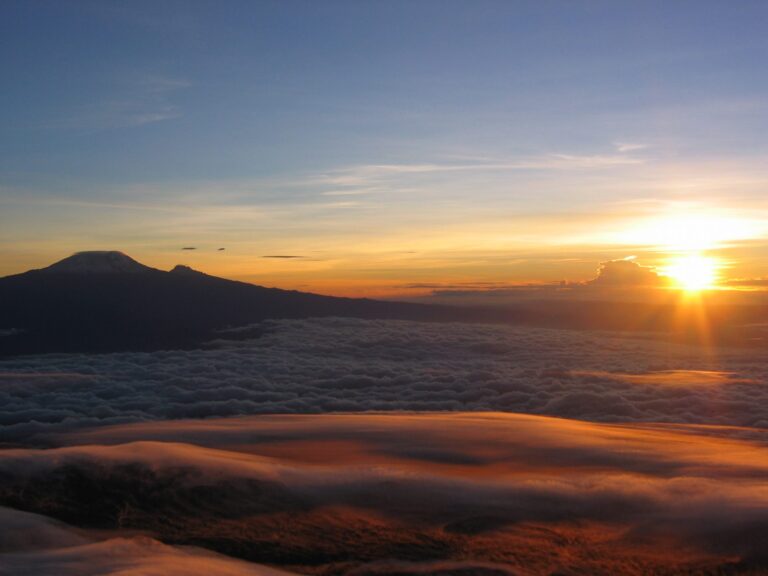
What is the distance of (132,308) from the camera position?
2869cm

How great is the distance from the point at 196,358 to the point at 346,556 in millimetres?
14209

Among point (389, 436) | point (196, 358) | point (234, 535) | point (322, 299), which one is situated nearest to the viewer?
point (234, 535)

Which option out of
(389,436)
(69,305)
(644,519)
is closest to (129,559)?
(644,519)

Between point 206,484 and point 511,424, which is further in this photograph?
point 511,424

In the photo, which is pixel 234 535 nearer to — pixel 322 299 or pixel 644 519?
pixel 644 519

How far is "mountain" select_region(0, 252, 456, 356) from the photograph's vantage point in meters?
22.4

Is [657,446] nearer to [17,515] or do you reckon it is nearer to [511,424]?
[511,424]

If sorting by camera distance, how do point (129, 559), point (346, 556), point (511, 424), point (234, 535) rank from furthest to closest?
point (511, 424) < point (234, 535) < point (346, 556) < point (129, 559)

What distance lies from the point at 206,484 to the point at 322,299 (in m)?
29.9

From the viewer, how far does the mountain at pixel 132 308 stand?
22359mm

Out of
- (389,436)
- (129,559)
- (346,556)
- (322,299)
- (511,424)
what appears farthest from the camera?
(322,299)

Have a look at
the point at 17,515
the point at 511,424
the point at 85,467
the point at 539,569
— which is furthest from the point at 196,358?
the point at 539,569

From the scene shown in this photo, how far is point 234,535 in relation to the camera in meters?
3.99

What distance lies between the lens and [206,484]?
486 centimetres
